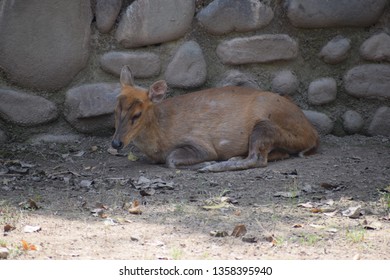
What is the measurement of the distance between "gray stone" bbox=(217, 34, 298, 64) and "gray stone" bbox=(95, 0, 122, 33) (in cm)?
105

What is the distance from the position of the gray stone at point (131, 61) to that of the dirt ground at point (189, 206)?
0.74m

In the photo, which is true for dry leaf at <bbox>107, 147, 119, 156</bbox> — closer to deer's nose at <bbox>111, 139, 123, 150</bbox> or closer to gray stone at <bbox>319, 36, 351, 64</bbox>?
deer's nose at <bbox>111, 139, 123, 150</bbox>

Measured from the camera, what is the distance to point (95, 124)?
7.54 meters

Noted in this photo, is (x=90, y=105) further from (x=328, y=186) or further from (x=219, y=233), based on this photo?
(x=219, y=233)

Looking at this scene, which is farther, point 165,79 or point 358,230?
point 165,79

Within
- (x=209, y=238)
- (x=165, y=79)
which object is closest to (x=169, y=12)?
(x=165, y=79)

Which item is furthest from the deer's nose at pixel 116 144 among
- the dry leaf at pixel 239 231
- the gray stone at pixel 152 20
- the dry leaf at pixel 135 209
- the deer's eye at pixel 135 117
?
the dry leaf at pixel 239 231

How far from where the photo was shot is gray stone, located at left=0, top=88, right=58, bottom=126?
732 cm

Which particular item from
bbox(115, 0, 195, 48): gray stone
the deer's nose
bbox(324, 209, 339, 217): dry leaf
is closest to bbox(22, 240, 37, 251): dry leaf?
bbox(324, 209, 339, 217): dry leaf

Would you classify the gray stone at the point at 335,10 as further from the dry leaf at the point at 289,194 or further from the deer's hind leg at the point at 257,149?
the dry leaf at the point at 289,194

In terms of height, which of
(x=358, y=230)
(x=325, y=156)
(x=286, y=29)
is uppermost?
(x=286, y=29)
